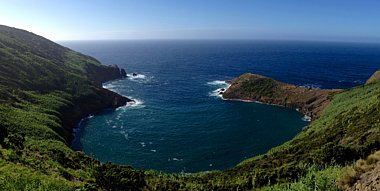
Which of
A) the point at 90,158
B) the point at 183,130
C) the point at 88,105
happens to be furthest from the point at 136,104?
the point at 90,158

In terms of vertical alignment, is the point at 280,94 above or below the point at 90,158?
above

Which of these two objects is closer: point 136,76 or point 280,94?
point 280,94

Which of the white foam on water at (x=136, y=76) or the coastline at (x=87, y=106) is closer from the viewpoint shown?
the coastline at (x=87, y=106)

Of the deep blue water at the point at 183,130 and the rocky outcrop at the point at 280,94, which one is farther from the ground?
the rocky outcrop at the point at 280,94

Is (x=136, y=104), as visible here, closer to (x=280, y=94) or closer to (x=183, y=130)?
(x=183, y=130)

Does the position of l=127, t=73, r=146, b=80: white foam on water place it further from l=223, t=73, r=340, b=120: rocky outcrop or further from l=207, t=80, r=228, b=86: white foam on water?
l=223, t=73, r=340, b=120: rocky outcrop

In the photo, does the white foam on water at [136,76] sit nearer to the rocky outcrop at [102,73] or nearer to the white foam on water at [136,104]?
the rocky outcrop at [102,73]

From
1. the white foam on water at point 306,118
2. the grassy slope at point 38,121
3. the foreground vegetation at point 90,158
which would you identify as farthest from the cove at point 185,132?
the grassy slope at point 38,121

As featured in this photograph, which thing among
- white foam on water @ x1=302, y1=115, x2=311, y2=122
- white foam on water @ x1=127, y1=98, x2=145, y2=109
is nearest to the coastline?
white foam on water @ x1=127, y1=98, x2=145, y2=109
